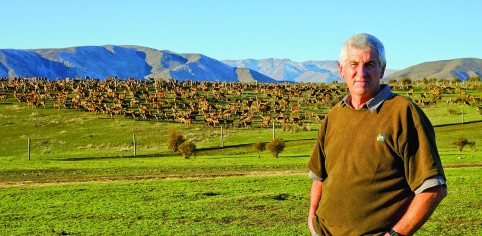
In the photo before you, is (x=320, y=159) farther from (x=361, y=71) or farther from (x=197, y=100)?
(x=197, y=100)

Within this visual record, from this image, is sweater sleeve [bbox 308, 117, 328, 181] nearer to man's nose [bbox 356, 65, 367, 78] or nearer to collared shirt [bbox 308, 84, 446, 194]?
collared shirt [bbox 308, 84, 446, 194]

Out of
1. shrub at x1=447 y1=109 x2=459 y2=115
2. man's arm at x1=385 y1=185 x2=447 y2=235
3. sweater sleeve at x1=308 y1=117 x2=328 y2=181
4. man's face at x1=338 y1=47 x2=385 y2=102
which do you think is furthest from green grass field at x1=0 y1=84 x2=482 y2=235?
shrub at x1=447 y1=109 x2=459 y2=115

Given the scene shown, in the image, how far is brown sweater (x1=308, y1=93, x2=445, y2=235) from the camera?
5660 mm

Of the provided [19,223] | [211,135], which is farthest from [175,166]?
[211,135]

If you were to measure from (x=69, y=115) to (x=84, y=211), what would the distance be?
239 ft

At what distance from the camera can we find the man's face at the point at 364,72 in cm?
605

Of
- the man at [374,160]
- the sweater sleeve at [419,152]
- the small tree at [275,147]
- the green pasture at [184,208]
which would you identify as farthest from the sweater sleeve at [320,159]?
the small tree at [275,147]

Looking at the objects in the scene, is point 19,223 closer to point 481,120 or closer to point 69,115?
point 481,120

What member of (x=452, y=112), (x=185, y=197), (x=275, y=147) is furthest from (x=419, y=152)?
(x=452, y=112)

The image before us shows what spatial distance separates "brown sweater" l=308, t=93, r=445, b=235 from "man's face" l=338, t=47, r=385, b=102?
17 cm

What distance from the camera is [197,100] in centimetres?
10962

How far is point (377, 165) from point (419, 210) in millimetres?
499

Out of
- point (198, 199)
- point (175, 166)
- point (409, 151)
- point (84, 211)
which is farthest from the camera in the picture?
point (175, 166)

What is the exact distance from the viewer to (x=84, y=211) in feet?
70.3
